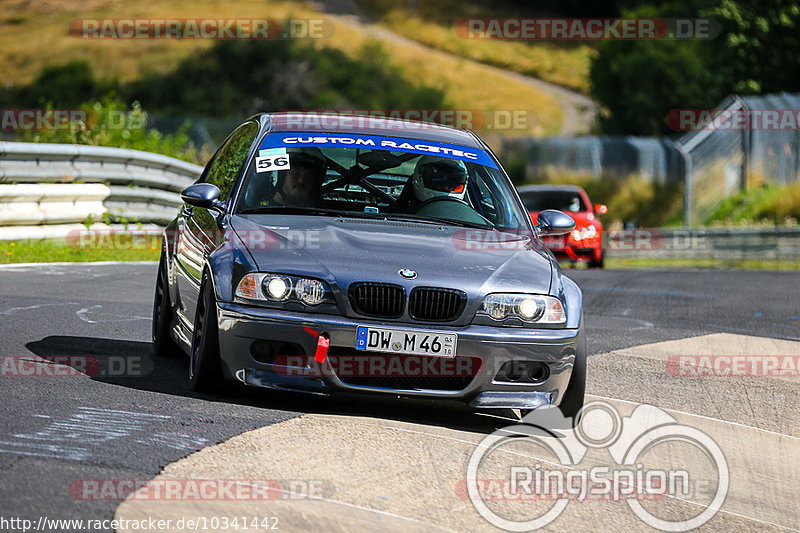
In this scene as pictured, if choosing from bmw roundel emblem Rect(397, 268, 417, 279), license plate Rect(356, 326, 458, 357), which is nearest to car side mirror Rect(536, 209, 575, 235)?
bmw roundel emblem Rect(397, 268, 417, 279)

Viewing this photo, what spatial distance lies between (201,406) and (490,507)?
1.81m

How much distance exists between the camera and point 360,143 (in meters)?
7.68

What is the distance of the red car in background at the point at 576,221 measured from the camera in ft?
68.9

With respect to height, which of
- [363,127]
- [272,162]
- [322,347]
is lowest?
[322,347]

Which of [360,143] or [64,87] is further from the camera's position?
[64,87]

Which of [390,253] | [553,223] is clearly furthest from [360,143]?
[390,253]

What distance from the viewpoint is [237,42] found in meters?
65.6

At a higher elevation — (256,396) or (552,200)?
(552,200)

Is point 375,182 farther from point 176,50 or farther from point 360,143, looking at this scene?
point 176,50

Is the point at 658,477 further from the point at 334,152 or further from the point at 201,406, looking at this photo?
the point at 334,152

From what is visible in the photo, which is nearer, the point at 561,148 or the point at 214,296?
the point at 214,296

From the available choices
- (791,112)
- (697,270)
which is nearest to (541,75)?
(791,112)

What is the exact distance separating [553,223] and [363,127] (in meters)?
1.29

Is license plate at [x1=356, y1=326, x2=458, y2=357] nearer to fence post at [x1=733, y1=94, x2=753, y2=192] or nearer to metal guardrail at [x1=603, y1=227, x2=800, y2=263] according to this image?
metal guardrail at [x1=603, y1=227, x2=800, y2=263]
